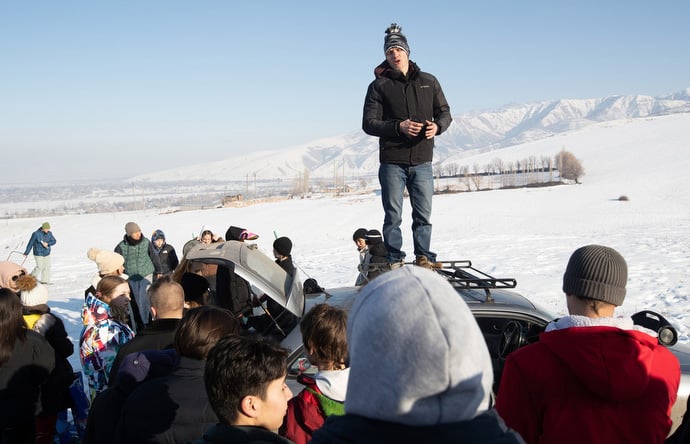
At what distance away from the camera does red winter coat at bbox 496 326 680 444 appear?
2127 millimetres

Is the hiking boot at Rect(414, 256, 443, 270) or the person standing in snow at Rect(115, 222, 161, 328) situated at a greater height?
the hiking boot at Rect(414, 256, 443, 270)

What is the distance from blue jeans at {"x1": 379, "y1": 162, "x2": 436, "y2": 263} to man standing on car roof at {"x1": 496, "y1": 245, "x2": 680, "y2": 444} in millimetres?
3320

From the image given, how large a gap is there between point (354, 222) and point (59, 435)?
79.6 feet

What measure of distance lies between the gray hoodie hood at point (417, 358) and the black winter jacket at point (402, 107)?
420cm

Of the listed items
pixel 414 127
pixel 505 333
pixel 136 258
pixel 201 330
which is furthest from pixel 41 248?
pixel 505 333

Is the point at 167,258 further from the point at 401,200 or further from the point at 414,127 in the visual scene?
the point at 414,127

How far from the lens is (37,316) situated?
4.72 m

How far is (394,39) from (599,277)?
3483 millimetres

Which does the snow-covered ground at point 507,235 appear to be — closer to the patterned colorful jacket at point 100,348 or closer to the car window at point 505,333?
the patterned colorful jacket at point 100,348

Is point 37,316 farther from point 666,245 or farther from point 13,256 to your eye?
point 13,256

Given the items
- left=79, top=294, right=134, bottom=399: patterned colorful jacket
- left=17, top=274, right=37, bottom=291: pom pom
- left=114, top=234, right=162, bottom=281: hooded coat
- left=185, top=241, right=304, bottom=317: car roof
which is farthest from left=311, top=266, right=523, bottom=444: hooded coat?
left=114, top=234, right=162, bottom=281: hooded coat

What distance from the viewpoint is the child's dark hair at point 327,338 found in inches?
108

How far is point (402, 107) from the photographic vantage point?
5.48 m

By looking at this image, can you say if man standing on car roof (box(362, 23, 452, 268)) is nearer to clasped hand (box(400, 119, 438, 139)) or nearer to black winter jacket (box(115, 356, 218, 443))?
clasped hand (box(400, 119, 438, 139))
